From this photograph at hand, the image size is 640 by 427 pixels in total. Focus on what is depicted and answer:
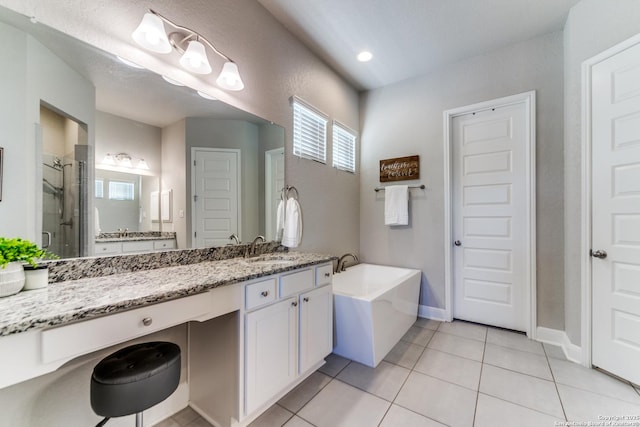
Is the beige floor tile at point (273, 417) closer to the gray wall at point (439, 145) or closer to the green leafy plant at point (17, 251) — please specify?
the green leafy plant at point (17, 251)

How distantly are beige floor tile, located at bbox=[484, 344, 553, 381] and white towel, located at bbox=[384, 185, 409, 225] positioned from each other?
1450mm

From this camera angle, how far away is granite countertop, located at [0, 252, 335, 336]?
0.77 metres

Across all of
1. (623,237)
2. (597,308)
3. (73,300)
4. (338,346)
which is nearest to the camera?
(73,300)

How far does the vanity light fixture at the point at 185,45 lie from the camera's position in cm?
134

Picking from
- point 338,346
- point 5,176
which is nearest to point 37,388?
point 5,176

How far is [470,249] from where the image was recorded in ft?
9.19

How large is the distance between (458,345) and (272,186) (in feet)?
7.31

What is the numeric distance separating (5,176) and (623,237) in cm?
347

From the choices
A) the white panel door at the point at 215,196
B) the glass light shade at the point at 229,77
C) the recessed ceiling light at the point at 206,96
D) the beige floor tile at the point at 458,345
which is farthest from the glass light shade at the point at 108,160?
the beige floor tile at the point at 458,345

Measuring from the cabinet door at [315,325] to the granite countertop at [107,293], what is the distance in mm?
387

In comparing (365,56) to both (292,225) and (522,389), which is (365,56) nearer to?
(292,225)

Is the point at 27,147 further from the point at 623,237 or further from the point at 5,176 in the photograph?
the point at 623,237

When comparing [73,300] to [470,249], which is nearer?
[73,300]

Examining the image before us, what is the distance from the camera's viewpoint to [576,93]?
2059 millimetres
